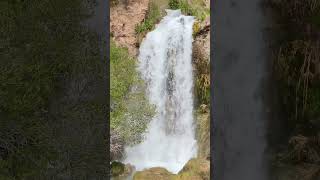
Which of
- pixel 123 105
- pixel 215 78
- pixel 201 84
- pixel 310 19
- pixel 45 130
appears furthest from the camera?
pixel 201 84

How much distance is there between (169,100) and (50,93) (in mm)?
9414

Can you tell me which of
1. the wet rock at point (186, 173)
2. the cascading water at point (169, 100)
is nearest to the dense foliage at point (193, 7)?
the cascading water at point (169, 100)

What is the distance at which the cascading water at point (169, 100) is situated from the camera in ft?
55.1

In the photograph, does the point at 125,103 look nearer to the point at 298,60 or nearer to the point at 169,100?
the point at 169,100

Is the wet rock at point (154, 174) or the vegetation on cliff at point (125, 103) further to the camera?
the wet rock at point (154, 174)

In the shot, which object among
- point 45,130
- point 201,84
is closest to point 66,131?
point 45,130

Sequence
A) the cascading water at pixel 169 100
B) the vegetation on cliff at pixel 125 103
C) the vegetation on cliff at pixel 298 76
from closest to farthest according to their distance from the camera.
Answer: the vegetation on cliff at pixel 298 76 < the vegetation on cliff at pixel 125 103 < the cascading water at pixel 169 100

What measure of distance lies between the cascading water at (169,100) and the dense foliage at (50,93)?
28.6 ft

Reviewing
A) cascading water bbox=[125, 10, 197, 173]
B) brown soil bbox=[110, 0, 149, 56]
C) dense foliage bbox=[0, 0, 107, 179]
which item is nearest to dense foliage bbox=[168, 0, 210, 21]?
cascading water bbox=[125, 10, 197, 173]

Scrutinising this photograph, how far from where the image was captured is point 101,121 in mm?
8047

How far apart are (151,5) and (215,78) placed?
11170 mm

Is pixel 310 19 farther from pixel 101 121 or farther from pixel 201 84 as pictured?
pixel 201 84

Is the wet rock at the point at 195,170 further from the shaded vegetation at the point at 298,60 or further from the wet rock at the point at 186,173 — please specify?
the shaded vegetation at the point at 298,60

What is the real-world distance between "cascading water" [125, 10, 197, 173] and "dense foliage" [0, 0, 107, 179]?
8726mm
